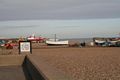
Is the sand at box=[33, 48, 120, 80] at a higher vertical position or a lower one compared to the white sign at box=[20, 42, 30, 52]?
lower

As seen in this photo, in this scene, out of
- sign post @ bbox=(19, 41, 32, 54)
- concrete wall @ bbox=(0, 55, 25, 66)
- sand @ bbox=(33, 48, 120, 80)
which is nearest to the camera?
sand @ bbox=(33, 48, 120, 80)


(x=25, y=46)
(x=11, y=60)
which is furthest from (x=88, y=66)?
(x=25, y=46)

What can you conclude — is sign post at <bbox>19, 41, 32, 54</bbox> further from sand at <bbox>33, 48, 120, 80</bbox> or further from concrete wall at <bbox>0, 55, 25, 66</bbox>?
concrete wall at <bbox>0, 55, 25, 66</bbox>

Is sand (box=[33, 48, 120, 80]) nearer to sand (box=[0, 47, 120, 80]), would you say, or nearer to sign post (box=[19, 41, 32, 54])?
sand (box=[0, 47, 120, 80])

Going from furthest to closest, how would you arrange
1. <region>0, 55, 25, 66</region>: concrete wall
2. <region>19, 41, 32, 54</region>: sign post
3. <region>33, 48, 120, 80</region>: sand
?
1. <region>19, 41, 32, 54</region>: sign post
2. <region>0, 55, 25, 66</region>: concrete wall
3. <region>33, 48, 120, 80</region>: sand

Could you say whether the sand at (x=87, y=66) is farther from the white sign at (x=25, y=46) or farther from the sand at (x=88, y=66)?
the white sign at (x=25, y=46)

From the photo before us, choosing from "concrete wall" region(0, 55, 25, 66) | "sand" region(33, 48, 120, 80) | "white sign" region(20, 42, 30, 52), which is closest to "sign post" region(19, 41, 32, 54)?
"white sign" region(20, 42, 30, 52)

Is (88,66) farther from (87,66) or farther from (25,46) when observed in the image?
(25,46)

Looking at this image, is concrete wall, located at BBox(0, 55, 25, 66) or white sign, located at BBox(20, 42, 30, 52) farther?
white sign, located at BBox(20, 42, 30, 52)

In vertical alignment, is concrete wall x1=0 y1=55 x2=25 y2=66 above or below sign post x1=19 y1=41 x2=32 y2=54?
below

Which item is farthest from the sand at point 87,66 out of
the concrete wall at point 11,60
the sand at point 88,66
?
the concrete wall at point 11,60

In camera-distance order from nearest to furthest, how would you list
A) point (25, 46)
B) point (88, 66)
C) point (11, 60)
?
point (88, 66)
point (11, 60)
point (25, 46)

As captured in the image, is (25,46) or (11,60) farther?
(25,46)

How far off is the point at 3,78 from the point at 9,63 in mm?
7514
